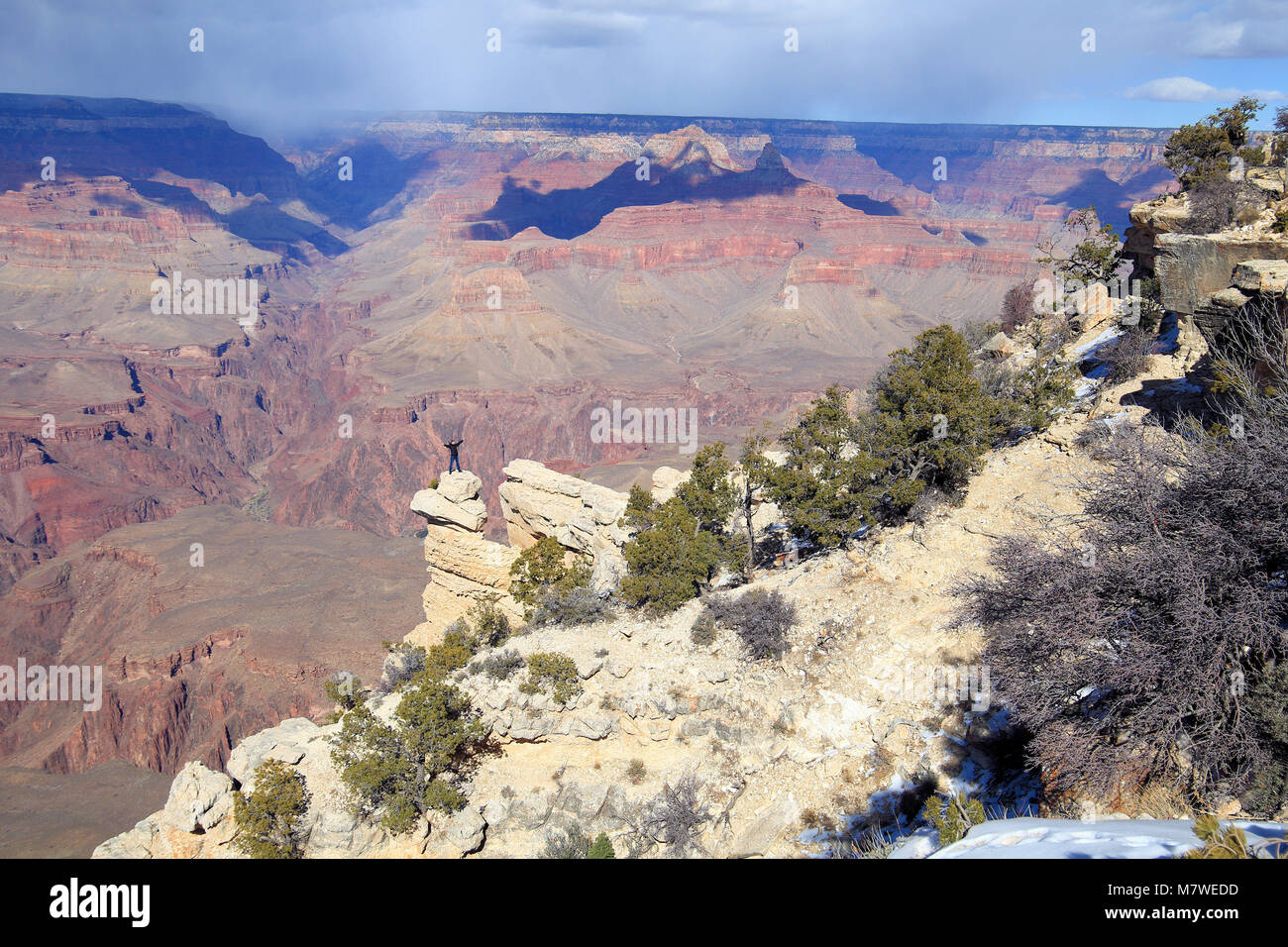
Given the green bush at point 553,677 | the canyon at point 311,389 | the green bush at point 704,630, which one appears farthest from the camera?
the canyon at point 311,389

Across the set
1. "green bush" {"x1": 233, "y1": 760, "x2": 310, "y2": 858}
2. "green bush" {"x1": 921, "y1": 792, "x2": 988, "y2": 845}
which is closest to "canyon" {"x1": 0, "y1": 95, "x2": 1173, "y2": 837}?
"green bush" {"x1": 233, "y1": 760, "x2": 310, "y2": 858}

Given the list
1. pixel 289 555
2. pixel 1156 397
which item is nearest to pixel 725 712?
pixel 1156 397

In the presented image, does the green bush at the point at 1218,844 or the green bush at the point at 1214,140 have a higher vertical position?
the green bush at the point at 1214,140

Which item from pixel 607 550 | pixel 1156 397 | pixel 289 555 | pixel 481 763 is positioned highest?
pixel 1156 397

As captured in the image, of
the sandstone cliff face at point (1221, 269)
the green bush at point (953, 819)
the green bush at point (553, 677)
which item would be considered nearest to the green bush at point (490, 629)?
the green bush at point (553, 677)

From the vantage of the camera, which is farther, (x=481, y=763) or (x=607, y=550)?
(x=607, y=550)

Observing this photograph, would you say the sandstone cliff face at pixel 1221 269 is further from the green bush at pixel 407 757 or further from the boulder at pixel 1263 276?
the green bush at pixel 407 757

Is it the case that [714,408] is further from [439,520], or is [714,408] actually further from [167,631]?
[439,520]

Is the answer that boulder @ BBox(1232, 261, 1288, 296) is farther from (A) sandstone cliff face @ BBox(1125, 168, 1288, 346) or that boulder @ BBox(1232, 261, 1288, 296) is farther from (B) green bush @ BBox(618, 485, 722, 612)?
(B) green bush @ BBox(618, 485, 722, 612)
